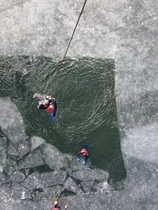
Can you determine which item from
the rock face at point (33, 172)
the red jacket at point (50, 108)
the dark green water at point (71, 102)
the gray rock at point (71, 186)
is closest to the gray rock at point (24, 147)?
the rock face at point (33, 172)

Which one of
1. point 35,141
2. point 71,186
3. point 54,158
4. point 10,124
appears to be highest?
point 10,124

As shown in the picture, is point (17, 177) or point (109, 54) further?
point (109, 54)

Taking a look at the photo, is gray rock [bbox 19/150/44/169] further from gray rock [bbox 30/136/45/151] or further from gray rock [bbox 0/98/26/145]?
gray rock [bbox 0/98/26/145]

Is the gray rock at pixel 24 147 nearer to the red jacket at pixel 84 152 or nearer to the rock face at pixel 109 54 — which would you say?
the rock face at pixel 109 54

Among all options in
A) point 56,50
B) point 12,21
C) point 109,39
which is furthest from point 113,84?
point 12,21

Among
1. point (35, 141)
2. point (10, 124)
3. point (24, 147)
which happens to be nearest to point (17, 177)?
point (24, 147)

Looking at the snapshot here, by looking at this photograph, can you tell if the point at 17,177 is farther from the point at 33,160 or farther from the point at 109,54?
the point at 109,54

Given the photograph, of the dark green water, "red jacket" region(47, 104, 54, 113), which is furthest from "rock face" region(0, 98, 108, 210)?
"red jacket" region(47, 104, 54, 113)

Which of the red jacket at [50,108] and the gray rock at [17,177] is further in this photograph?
the gray rock at [17,177]

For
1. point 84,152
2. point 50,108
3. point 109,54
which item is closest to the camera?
point 50,108
